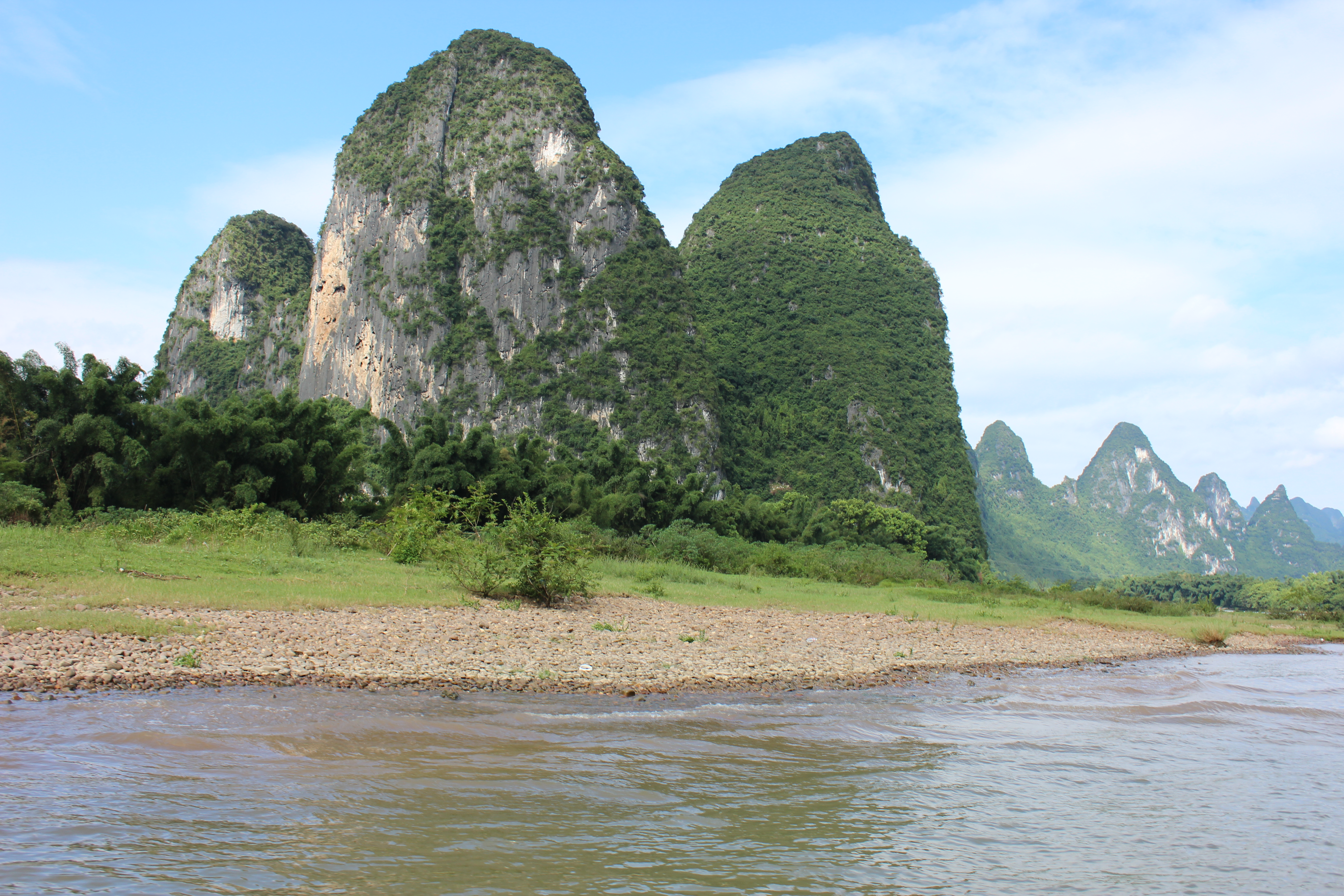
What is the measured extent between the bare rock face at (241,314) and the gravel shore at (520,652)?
9050cm

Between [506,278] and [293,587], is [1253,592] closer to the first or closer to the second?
[293,587]

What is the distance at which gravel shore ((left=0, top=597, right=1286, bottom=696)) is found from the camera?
295 inches

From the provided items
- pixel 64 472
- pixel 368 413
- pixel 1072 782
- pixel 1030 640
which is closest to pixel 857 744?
pixel 1072 782

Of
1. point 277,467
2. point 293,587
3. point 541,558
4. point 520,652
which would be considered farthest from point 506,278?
point 520,652

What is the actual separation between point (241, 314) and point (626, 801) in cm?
11162

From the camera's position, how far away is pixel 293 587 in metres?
12.1

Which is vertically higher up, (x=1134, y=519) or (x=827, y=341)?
(x=827, y=341)

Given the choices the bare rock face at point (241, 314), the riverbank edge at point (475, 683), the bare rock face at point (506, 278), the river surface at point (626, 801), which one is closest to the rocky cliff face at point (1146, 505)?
the bare rock face at point (506, 278)

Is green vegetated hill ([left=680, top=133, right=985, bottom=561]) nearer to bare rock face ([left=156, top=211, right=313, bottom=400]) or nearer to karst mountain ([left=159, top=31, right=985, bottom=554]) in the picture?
karst mountain ([left=159, top=31, right=985, bottom=554])

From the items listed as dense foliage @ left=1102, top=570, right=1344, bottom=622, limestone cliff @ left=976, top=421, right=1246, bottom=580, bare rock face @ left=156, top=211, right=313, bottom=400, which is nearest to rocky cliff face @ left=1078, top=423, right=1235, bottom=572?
limestone cliff @ left=976, top=421, right=1246, bottom=580

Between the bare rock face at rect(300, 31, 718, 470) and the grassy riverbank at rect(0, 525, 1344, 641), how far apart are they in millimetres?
49213

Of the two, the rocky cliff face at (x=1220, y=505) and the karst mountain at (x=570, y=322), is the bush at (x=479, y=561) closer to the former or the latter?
the karst mountain at (x=570, y=322)

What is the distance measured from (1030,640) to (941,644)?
3.18m

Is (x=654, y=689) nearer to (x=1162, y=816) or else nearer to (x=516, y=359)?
(x=1162, y=816)
